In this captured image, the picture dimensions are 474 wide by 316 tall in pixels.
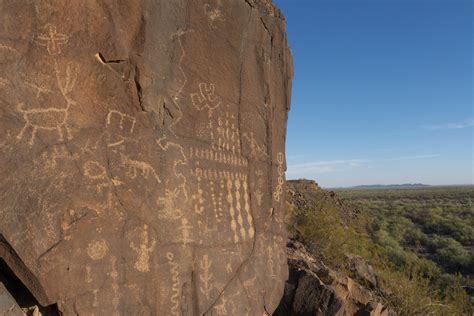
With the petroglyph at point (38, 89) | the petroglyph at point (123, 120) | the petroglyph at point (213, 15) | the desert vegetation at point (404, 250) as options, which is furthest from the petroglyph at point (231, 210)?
the desert vegetation at point (404, 250)

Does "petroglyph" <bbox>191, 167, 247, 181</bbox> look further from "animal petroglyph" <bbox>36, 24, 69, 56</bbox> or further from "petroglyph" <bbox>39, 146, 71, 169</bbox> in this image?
"animal petroglyph" <bbox>36, 24, 69, 56</bbox>

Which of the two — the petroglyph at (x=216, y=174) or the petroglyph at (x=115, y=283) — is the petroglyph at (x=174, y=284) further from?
the petroglyph at (x=216, y=174)

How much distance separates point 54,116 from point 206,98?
1.46 meters

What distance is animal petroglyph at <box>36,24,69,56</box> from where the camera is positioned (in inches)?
109

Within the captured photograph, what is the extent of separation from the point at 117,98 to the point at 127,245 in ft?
3.58

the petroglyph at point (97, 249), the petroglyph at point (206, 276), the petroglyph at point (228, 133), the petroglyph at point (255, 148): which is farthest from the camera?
the petroglyph at point (255, 148)

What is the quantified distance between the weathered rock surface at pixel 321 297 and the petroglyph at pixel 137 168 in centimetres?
260

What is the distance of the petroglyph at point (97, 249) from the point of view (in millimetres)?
2889

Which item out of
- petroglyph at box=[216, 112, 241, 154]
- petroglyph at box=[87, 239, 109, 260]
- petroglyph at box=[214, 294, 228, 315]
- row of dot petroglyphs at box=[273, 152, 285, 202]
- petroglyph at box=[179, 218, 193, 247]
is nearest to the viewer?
petroglyph at box=[87, 239, 109, 260]

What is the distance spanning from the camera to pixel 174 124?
3545 mm

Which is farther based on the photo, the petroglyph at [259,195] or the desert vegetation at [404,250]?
the desert vegetation at [404,250]

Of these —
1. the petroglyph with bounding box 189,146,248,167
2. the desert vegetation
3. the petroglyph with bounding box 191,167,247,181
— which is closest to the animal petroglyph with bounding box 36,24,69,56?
the petroglyph with bounding box 189,146,248,167

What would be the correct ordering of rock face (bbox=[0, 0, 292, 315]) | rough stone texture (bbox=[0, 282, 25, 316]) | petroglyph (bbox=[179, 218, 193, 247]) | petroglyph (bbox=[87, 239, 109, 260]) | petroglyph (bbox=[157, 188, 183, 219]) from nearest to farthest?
rough stone texture (bbox=[0, 282, 25, 316]) → rock face (bbox=[0, 0, 292, 315]) → petroglyph (bbox=[87, 239, 109, 260]) → petroglyph (bbox=[157, 188, 183, 219]) → petroglyph (bbox=[179, 218, 193, 247])

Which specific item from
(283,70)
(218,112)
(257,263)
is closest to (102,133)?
(218,112)
